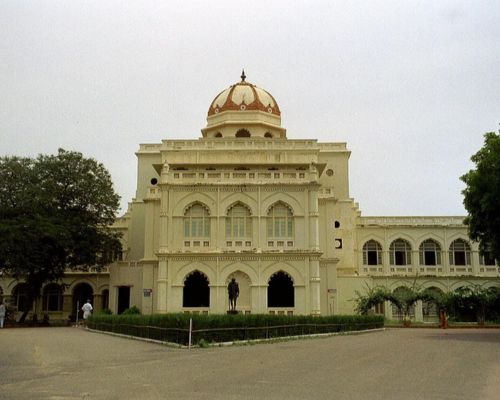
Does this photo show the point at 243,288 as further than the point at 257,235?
No

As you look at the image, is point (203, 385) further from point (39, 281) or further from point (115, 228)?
point (115, 228)

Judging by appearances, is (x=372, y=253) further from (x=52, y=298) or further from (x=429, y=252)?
(x=52, y=298)

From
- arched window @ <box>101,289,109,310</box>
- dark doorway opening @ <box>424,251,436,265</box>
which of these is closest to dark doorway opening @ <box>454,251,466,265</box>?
dark doorway opening @ <box>424,251,436,265</box>

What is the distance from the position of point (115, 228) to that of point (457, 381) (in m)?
37.5

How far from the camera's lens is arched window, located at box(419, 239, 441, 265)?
4816cm

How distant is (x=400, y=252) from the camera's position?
4853cm

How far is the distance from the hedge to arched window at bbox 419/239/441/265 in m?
21.0

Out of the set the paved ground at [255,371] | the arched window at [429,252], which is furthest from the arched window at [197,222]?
the arched window at [429,252]

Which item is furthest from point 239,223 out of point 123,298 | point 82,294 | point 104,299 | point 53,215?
point 82,294

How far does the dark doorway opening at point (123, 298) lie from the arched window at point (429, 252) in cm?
2208

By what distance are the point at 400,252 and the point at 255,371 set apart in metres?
36.2

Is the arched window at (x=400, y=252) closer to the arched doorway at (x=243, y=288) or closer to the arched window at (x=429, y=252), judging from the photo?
the arched window at (x=429, y=252)

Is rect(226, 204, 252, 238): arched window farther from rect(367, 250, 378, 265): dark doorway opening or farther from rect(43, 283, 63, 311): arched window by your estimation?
rect(43, 283, 63, 311): arched window

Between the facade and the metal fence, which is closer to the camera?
the metal fence
